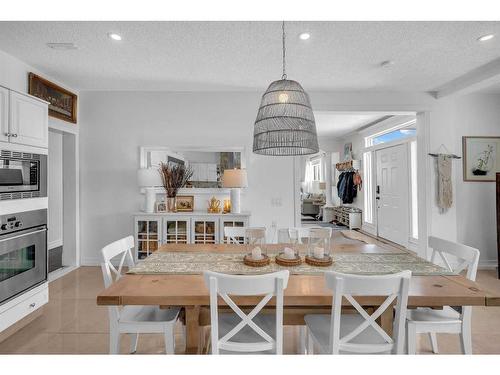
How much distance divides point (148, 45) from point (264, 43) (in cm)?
108

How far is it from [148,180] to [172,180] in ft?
1.21

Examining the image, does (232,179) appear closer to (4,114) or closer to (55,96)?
(4,114)

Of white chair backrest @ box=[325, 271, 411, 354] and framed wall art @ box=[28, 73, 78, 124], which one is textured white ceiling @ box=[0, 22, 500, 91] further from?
white chair backrest @ box=[325, 271, 411, 354]

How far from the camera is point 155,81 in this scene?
12.3 feet

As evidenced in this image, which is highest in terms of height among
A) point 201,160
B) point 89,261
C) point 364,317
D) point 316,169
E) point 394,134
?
point 394,134

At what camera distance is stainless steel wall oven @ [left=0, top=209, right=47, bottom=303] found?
221 centimetres

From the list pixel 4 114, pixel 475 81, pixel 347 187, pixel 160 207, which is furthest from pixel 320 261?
pixel 347 187

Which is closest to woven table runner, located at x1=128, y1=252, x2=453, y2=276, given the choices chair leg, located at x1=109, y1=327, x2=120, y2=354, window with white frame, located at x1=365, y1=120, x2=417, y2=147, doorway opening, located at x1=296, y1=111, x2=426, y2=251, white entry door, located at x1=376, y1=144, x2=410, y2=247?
chair leg, located at x1=109, y1=327, x2=120, y2=354

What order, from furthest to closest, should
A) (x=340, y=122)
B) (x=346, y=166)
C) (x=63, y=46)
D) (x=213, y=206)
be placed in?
1. (x=346, y=166)
2. (x=340, y=122)
3. (x=213, y=206)
4. (x=63, y=46)

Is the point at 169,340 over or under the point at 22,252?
under

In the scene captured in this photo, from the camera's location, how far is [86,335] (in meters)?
2.38

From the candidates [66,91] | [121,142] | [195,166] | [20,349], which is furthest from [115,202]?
[20,349]

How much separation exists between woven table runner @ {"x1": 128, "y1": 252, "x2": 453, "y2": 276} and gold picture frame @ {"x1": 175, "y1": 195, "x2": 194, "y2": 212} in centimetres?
197
